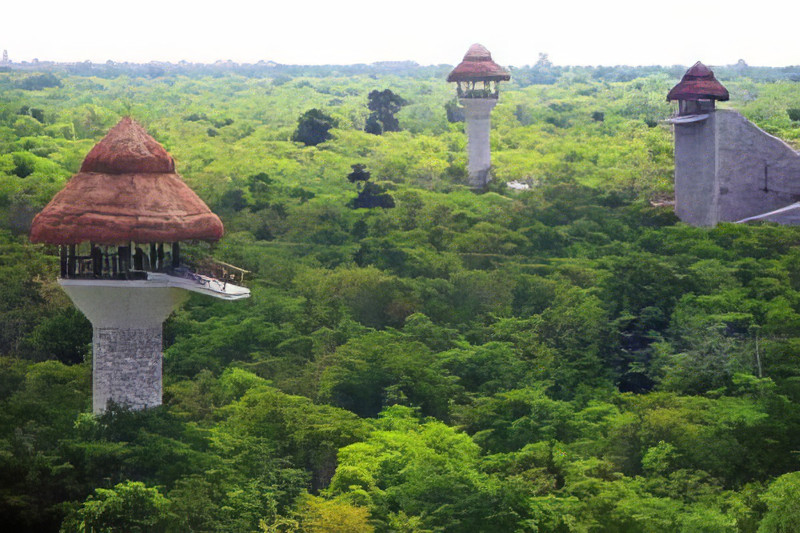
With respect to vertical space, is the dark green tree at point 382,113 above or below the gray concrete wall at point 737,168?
above

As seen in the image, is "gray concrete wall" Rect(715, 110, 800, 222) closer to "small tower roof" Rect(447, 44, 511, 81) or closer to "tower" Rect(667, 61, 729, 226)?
"tower" Rect(667, 61, 729, 226)

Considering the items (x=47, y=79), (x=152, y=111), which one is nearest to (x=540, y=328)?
(x=152, y=111)

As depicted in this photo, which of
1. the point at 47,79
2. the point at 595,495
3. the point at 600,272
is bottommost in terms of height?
the point at 595,495

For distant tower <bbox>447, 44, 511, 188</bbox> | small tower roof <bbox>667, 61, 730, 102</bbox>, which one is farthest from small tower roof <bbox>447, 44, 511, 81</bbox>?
small tower roof <bbox>667, 61, 730, 102</bbox>

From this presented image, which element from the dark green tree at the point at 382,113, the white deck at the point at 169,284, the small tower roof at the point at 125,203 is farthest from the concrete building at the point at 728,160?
the dark green tree at the point at 382,113

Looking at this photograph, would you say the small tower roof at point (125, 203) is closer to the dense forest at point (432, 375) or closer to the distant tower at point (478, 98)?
the dense forest at point (432, 375)

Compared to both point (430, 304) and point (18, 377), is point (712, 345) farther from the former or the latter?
point (18, 377)
